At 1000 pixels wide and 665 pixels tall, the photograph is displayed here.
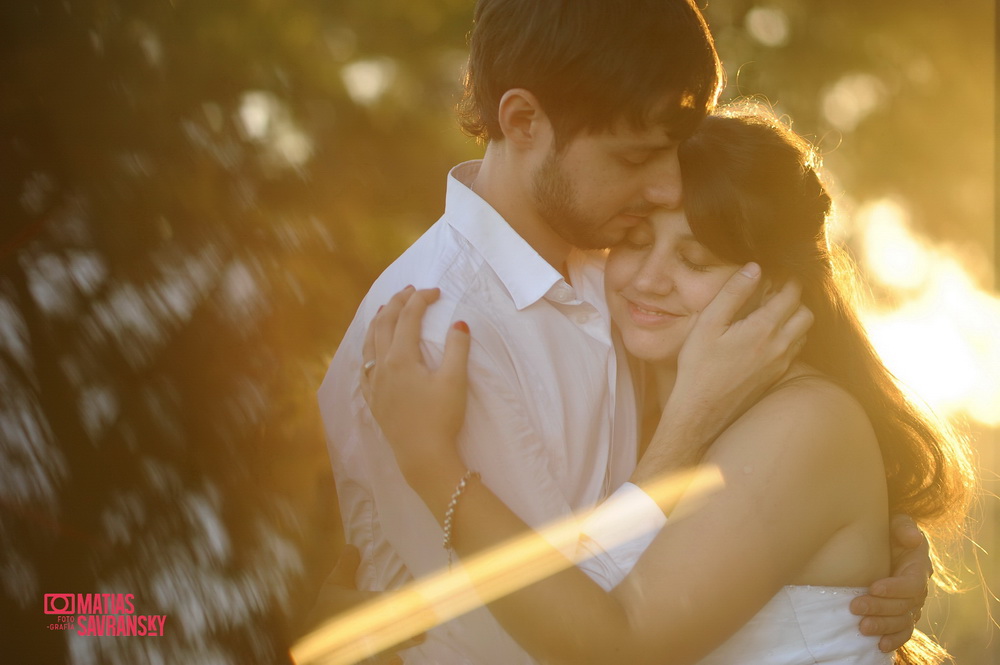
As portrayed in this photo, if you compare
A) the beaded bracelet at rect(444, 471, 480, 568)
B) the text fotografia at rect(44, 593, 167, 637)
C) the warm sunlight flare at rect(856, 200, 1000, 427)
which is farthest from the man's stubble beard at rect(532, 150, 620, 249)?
the warm sunlight flare at rect(856, 200, 1000, 427)

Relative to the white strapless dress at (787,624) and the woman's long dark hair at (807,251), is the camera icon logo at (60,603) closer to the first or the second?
the white strapless dress at (787,624)

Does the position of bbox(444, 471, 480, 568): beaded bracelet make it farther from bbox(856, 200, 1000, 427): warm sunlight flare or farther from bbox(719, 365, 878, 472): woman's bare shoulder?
bbox(856, 200, 1000, 427): warm sunlight flare

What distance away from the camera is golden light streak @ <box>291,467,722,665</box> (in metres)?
1.54

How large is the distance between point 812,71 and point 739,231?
1.83m

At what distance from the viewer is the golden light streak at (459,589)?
1535 millimetres

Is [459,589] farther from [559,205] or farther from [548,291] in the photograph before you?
[559,205]

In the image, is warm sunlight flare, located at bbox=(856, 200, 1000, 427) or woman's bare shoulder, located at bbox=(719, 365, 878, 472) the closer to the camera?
woman's bare shoulder, located at bbox=(719, 365, 878, 472)

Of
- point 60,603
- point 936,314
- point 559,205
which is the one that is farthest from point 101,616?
point 936,314

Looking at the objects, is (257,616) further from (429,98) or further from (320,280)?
(429,98)

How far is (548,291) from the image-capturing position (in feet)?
5.96

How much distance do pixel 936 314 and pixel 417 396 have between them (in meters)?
2.67

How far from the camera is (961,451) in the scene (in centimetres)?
221

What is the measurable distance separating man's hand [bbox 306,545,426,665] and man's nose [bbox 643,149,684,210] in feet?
3.35

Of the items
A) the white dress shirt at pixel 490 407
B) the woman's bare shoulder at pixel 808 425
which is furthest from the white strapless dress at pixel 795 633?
the white dress shirt at pixel 490 407
